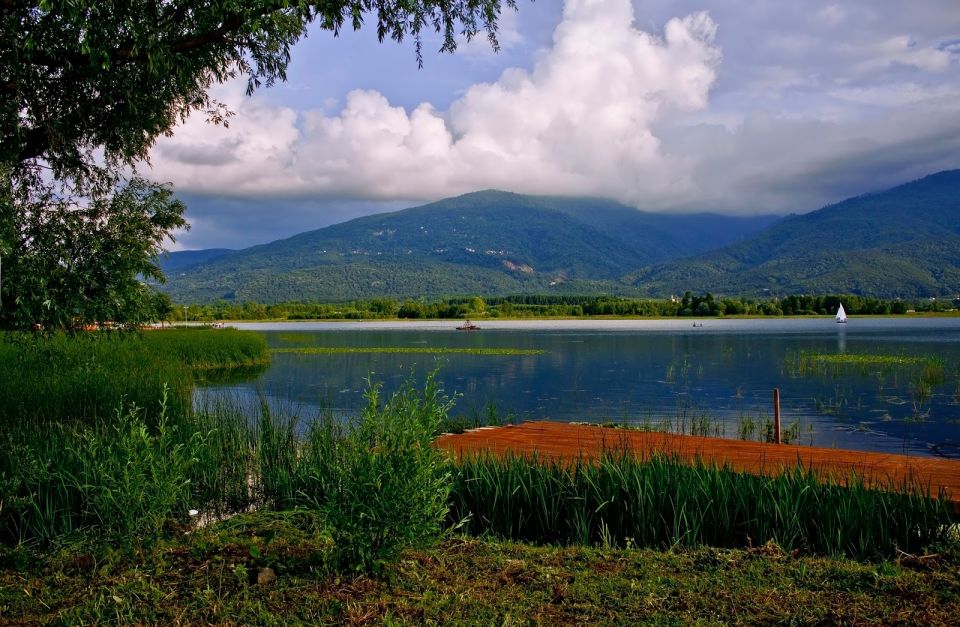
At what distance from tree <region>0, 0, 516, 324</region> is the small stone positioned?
411 centimetres

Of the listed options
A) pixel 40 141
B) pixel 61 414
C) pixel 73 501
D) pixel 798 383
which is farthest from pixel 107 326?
pixel 798 383

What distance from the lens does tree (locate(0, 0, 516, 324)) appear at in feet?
22.9

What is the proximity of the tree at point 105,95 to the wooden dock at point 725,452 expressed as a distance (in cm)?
479

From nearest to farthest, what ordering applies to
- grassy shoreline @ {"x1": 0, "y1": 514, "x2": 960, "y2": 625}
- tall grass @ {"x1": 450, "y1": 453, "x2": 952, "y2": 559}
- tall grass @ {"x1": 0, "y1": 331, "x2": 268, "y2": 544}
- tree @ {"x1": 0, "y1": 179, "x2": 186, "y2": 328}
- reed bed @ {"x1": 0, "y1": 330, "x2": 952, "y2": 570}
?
1. grassy shoreline @ {"x1": 0, "y1": 514, "x2": 960, "y2": 625}
2. reed bed @ {"x1": 0, "y1": 330, "x2": 952, "y2": 570}
3. tall grass @ {"x1": 0, "y1": 331, "x2": 268, "y2": 544}
4. tall grass @ {"x1": 450, "y1": 453, "x2": 952, "y2": 559}
5. tree @ {"x1": 0, "y1": 179, "x2": 186, "y2": 328}

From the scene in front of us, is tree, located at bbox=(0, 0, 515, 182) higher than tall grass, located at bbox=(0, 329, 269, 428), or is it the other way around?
tree, located at bbox=(0, 0, 515, 182)

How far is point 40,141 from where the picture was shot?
349 inches

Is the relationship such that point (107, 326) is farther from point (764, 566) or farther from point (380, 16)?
point (764, 566)

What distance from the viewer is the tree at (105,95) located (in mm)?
6965

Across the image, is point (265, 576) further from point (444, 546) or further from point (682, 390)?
point (682, 390)

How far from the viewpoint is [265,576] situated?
15.2 feet

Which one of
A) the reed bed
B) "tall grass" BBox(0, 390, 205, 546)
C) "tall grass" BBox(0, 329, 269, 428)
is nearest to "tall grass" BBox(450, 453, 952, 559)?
the reed bed

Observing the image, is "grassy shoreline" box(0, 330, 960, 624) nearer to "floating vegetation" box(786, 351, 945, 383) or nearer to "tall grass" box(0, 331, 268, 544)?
"tall grass" box(0, 331, 268, 544)

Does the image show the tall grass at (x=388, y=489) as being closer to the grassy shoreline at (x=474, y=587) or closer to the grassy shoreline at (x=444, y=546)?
the grassy shoreline at (x=444, y=546)

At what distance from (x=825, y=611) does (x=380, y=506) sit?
102 inches
